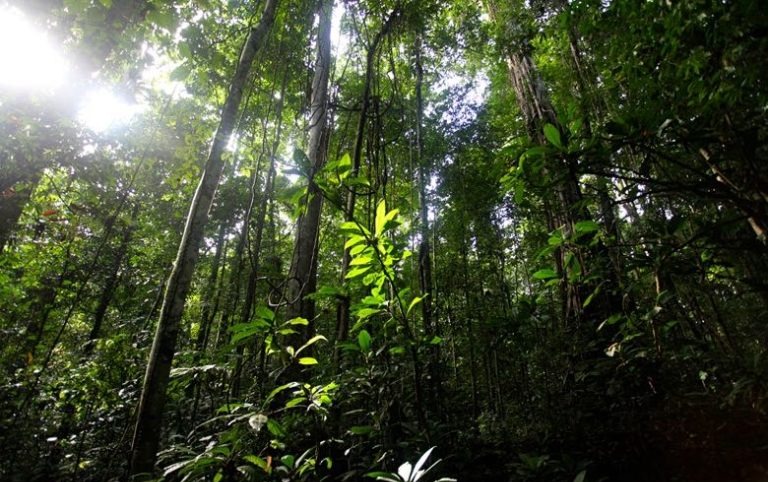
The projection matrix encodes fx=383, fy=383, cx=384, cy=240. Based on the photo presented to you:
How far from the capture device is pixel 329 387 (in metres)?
1.72

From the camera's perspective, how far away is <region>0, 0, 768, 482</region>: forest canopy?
5.27ft

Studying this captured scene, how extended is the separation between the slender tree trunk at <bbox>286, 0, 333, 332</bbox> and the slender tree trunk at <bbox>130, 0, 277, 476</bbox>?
2.18ft

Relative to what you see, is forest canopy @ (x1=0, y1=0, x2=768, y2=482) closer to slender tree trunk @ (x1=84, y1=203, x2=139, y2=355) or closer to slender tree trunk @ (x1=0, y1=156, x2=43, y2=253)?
slender tree trunk @ (x1=0, y1=156, x2=43, y2=253)

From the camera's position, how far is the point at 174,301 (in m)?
1.93

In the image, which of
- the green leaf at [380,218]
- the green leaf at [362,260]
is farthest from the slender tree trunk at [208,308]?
the green leaf at [380,218]

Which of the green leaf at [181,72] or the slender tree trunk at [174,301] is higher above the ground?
the green leaf at [181,72]

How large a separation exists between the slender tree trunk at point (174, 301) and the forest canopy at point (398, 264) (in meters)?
0.01

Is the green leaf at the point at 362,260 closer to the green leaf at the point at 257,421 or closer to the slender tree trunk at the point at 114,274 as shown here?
the green leaf at the point at 257,421

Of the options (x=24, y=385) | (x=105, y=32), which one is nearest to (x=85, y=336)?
(x=24, y=385)

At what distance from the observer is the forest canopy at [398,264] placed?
161 cm

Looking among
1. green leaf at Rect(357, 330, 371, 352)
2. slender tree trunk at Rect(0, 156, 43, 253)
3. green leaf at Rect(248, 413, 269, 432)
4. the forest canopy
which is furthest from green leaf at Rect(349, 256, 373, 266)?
slender tree trunk at Rect(0, 156, 43, 253)

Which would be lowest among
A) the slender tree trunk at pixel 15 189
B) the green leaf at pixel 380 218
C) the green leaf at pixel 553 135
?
the green leaf at pixel 380 218

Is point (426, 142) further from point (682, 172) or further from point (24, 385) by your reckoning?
point (24, 385)

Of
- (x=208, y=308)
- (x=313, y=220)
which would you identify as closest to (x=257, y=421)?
(x=313, y=220)
